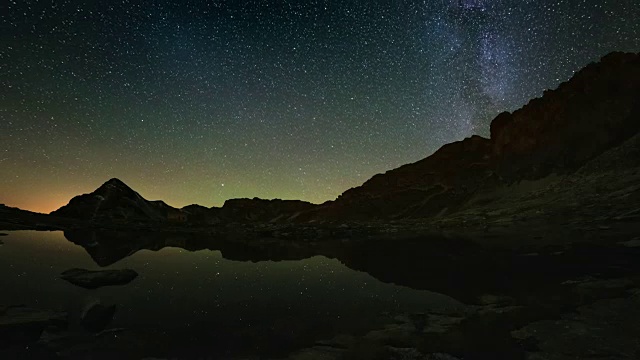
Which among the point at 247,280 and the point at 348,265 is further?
the point at 348,265

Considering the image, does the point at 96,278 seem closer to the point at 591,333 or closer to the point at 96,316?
the point at 96,316

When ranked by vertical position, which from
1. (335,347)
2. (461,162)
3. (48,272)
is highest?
(461,162)

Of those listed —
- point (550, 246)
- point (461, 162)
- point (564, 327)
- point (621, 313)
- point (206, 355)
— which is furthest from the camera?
point (461, 162)

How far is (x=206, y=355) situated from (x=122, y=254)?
15999mm

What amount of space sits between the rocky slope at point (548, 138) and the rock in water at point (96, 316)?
74.3 meters

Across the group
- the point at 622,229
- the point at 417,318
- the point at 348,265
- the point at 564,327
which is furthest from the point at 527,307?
the point at 622,229

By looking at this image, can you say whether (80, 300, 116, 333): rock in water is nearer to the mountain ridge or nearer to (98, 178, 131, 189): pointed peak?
the mountain ridge

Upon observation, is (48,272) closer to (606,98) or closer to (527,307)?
(527,307)

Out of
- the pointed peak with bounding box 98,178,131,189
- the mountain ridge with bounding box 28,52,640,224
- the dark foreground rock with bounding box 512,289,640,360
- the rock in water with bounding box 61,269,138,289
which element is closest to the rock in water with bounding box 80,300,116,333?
the rock in water with bounding box 61,269,138,289

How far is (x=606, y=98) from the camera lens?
87000 millimetres

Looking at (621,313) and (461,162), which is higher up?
(461,162)

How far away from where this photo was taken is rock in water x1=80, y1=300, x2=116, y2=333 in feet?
24.1

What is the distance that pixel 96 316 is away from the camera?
8.02 meters

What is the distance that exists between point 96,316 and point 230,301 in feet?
11.1
